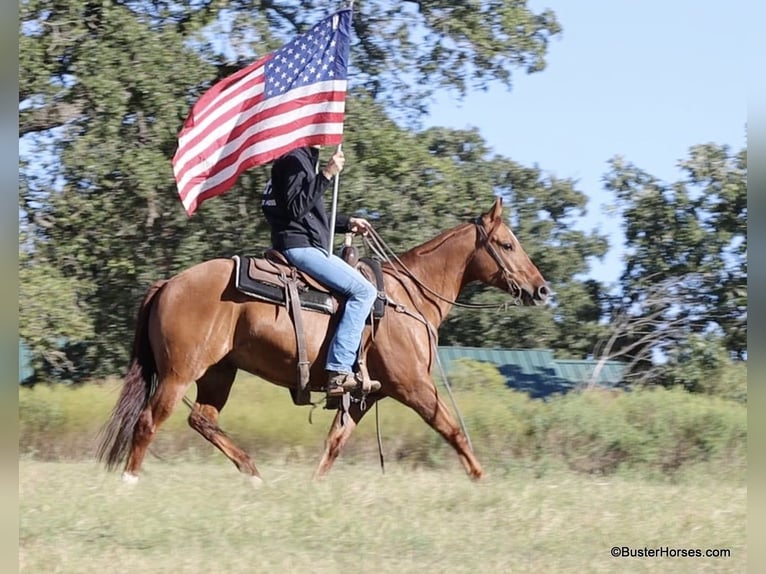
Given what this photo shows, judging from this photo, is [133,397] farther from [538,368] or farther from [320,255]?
[538,368]

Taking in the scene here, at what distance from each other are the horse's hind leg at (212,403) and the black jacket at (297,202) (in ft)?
4.11

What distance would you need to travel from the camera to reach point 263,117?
10.5m

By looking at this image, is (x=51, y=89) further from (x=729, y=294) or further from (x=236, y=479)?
(x=729, y=294)

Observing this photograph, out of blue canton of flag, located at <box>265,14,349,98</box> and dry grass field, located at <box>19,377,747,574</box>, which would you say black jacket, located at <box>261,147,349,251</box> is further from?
dry grass field, located at <box>19,377,747,574</box>

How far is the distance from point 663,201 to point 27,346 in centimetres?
1148

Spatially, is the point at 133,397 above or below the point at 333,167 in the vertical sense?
below

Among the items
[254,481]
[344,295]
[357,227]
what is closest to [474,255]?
[357,227]

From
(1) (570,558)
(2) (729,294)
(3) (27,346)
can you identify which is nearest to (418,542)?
(1) (570,558)

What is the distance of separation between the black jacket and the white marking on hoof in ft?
7.22

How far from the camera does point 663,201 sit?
22.2m

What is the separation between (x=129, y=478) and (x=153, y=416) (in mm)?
529

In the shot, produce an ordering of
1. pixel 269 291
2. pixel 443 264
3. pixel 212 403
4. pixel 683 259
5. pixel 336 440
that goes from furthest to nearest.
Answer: pixel 683 259
pixel 443 264
pixel 336 440
pixel 212 403
pixel 269 291

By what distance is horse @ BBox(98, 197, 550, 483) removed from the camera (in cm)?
991

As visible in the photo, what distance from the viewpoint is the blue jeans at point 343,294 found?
10.1m
